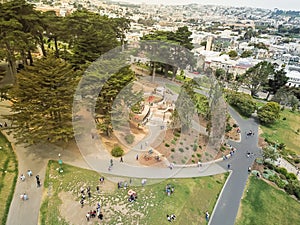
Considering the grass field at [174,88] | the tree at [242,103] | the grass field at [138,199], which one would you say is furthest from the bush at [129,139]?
the tree at [242,103]

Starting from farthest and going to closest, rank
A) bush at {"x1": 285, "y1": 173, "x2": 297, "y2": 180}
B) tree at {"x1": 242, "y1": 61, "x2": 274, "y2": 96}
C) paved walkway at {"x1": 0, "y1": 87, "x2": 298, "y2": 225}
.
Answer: tree at {"x1": 242, "y1": 61, "x2": 274, "y2": 96} < bush at {"x1": 285, "y1": 173, "x2": 297, "y2": 180} < paved walkway at {"x1": 0, "y1": 87, "x2": 298, "y2": 225}

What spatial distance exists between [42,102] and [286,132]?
117 ft

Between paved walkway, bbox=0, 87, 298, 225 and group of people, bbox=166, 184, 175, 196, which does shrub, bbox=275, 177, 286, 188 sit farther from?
group of people, bbox=166, 184, 175, 196

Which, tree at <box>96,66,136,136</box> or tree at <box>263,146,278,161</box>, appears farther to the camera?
tree at <box>263,146,278,161</box>

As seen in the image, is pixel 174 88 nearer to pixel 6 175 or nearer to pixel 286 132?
pixel 286 132

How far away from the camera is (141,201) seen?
20.6m

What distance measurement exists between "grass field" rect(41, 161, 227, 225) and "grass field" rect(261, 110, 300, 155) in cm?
1826

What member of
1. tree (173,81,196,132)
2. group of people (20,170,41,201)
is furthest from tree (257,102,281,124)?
group of people (20,170,41,201)

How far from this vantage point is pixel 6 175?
2116cm

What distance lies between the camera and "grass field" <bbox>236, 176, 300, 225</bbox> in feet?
71.6

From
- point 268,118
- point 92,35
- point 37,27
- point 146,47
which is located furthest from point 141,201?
point 146,47

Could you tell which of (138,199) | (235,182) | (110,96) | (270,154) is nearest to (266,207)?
(235,182)

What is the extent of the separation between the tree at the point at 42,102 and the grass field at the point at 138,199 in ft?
9.99

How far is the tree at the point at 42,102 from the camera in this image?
22.0 metres
